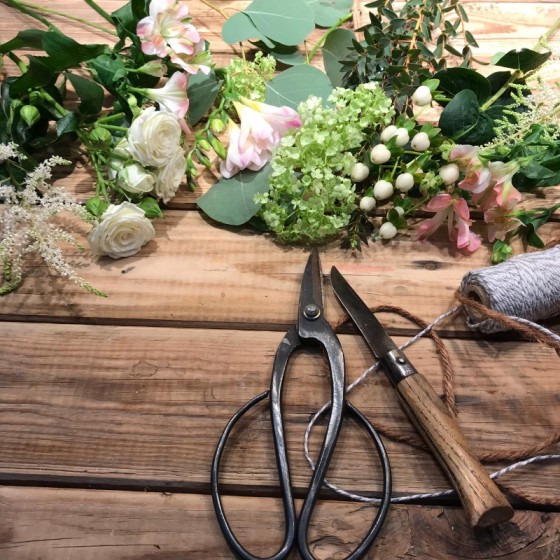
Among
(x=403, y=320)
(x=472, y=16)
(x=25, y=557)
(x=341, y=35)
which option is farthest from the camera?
(x=472, y=16)

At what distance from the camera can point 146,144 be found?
735mm

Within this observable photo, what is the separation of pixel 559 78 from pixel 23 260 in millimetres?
904

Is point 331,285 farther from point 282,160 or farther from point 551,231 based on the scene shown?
point 551,231

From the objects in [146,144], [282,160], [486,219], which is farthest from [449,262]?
[146,144]

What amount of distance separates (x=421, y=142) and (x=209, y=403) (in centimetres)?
42

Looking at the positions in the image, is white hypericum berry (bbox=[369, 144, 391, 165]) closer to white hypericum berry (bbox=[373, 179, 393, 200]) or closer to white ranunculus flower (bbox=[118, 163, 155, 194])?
white hypericum berry (bbox=[373, 179, 393, 200])

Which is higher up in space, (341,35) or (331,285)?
(341,35)

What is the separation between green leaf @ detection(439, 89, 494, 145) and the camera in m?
0.77

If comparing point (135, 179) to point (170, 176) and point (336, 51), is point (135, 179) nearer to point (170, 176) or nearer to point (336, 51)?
point (170, 176)

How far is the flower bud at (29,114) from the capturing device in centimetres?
79

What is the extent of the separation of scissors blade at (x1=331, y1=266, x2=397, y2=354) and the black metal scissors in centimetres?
2

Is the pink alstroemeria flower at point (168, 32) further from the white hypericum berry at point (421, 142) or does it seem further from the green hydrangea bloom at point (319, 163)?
the white hypericum berry at point (421, 142)

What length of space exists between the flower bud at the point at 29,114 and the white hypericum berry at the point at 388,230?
501mm

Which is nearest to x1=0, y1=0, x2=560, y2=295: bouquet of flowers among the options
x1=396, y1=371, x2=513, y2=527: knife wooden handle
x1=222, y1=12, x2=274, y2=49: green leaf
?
x1=222, y1=12, x2=274, y2=49: green leaf
